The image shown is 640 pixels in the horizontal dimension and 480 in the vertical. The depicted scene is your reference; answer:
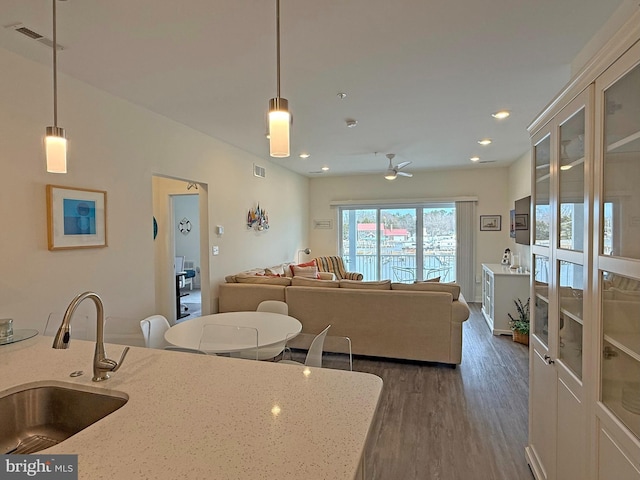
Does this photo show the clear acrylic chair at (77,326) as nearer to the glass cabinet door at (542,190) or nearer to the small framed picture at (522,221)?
the glass cabinet door at (542,190)

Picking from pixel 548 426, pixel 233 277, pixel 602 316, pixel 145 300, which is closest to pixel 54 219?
pixel 145 300

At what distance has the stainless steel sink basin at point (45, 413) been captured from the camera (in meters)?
1.26

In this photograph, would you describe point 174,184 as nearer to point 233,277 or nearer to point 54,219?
point 233,277

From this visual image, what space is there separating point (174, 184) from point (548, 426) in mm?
5094

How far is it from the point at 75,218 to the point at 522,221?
591 centimetres

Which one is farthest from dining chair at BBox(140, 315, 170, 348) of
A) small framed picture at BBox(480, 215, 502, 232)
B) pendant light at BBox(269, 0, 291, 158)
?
small framed picture at BBox(480, 215, 502, 232)

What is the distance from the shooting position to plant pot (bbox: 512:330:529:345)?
448 cm

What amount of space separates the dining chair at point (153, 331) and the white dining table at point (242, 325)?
0.54 feet

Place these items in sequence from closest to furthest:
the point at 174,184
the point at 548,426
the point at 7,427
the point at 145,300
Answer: the point at 7,427 → the point at 548,426 → the point at 145,300 → the point at 174,184

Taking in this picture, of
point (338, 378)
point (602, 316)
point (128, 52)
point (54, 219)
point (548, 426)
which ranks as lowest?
point (548, 426)

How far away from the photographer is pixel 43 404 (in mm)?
1334

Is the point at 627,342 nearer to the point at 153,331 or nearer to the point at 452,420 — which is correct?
the point at 452,420

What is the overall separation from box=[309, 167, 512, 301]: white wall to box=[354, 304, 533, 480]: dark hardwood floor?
336 centimetres

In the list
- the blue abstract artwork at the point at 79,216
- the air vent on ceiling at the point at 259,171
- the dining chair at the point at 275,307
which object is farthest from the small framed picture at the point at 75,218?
the air vent on ceiling at the point at 259,171
